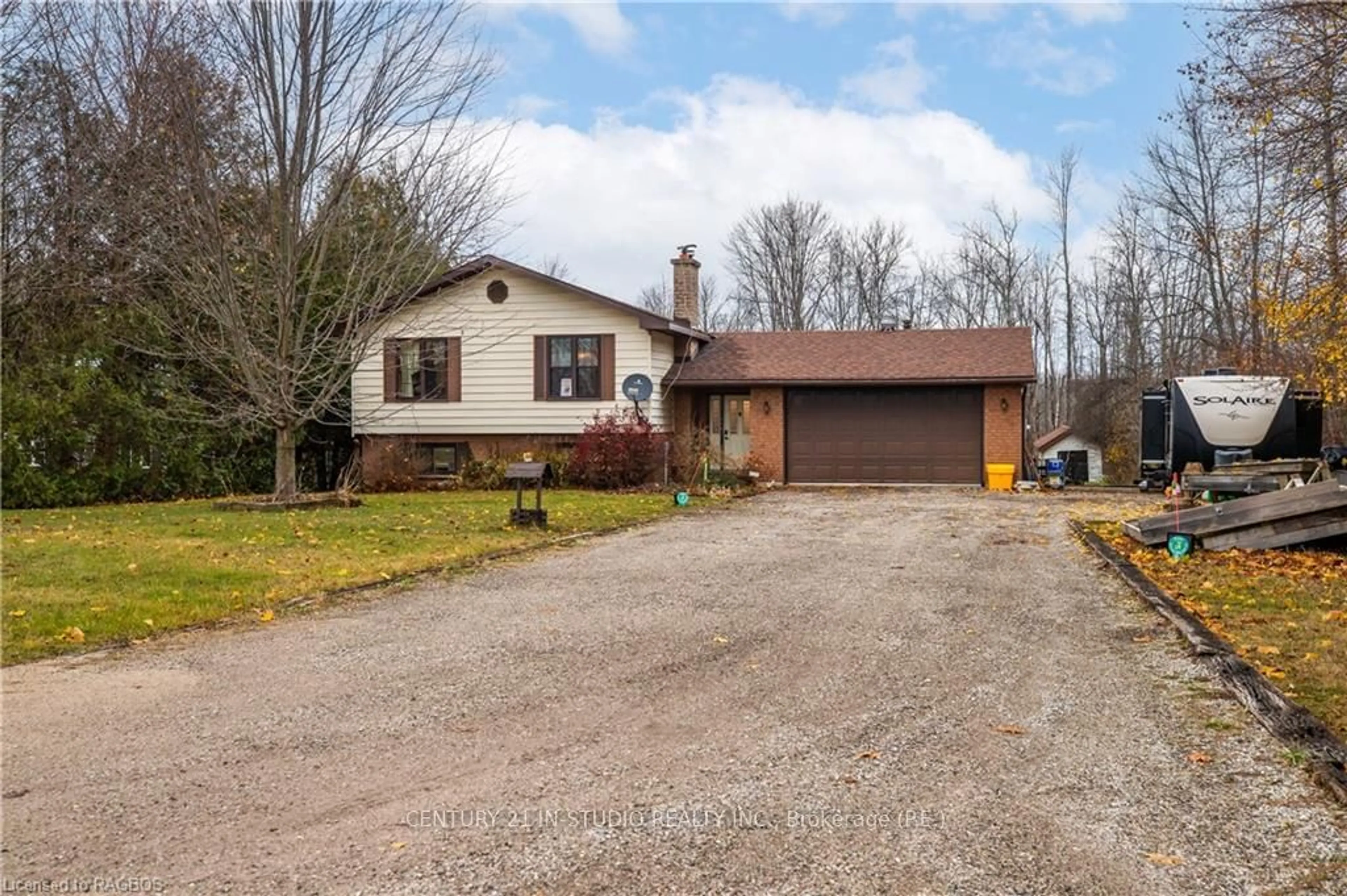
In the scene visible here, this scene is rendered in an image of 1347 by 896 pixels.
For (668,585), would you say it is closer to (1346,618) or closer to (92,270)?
(1346,618)

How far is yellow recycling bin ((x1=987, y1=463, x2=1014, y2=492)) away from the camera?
22453 mm

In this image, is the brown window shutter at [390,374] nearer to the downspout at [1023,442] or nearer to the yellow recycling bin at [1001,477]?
the yellow recycling bin at [1001,477]

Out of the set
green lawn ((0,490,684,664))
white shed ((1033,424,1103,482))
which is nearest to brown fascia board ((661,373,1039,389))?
white shed ((1033,424,1103,482))

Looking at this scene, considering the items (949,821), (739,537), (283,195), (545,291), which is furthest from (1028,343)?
(949,821)

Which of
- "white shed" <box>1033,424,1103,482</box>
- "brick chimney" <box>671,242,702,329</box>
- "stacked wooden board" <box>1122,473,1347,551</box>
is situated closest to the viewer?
"stacked wooden board" <box>1122,473,1347,551</box>

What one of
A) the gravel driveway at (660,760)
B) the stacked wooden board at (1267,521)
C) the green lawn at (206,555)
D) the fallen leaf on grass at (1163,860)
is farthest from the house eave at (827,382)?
the fallen leaf on grass at (1163,860)

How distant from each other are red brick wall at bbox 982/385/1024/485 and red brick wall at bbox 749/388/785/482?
436 centimetres

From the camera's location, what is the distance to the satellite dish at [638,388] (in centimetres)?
2220

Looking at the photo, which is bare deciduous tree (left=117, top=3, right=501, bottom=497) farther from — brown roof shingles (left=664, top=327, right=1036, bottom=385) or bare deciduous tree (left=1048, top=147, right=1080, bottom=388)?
bare deciduous tree (left=1048, top=147, right=1080, bottom=388)

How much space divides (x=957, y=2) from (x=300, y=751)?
42.7ft

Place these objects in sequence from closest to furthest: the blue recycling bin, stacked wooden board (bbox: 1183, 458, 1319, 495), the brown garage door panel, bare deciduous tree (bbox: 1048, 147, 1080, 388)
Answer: stacked wooden board (bbox: 1183, 458, 1319, 495) → the blue recycling bin → the brown garage door panel → bare deciduous tree (bbox: 1048, 147, 1080, 388)

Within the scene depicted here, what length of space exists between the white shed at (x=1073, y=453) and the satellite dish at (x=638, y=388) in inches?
398

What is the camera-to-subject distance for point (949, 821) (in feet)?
12.4

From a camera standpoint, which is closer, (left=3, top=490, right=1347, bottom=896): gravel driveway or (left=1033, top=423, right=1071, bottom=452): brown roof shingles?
(left=3, top=490, right=1347, bottom=896): gravel driveway
